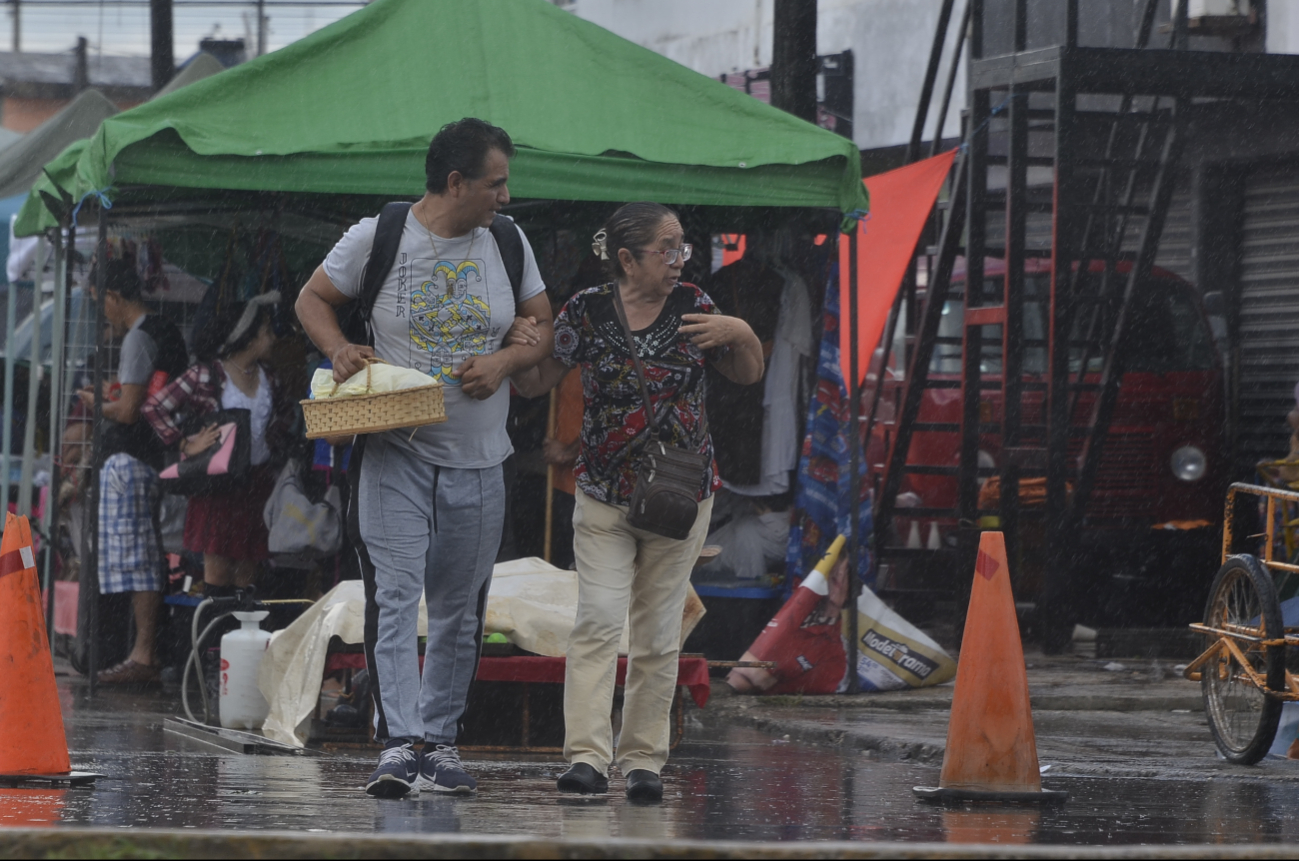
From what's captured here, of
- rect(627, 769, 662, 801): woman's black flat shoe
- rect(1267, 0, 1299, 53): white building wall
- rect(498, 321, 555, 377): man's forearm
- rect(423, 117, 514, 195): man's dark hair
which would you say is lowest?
rect(627, 769, 662, 801): woman's black flat shoe

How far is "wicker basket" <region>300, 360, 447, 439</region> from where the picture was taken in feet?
16.9

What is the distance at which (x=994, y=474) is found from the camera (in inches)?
480

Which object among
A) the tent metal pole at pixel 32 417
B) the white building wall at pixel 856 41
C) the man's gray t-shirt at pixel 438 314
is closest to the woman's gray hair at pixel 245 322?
the tent metal pole at pixel 32 417

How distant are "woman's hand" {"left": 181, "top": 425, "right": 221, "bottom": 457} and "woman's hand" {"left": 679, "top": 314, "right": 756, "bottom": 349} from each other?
4.52 m

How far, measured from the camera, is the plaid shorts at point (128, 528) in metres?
9.76

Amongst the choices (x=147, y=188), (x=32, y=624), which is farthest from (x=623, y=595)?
(x=147, y=188)

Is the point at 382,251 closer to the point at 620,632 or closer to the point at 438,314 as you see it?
the point at 438,314

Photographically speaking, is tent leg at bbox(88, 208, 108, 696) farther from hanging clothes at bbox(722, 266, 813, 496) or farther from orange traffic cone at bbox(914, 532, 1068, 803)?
orange traffic cone at bbox(914, 532, 1068, 803)

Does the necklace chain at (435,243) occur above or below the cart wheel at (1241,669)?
above

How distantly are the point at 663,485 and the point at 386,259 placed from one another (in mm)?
1024

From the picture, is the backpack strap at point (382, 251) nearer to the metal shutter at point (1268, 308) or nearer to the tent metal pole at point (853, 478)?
the tent metal pole at point (853, 478)

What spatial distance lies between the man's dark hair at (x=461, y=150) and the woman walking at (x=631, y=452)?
0.47 meters

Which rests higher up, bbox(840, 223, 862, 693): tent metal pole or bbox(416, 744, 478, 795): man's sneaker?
bbox(840, 223, 862, 693): tent metal pole

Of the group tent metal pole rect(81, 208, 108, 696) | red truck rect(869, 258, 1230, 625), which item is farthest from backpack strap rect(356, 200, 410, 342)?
red truck rect(869, 258, 1230, 625)
